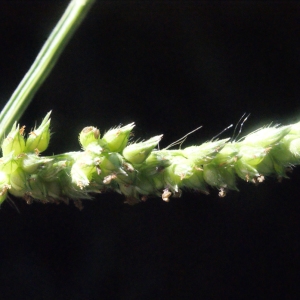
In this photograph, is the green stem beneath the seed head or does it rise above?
above

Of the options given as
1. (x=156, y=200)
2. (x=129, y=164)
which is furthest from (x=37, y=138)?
(x=156, y=200)

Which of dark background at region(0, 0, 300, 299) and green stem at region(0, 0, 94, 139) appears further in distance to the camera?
dark background at region(0, 0, 300, 299)

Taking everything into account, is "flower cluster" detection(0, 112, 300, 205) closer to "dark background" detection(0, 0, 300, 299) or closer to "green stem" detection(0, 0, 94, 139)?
"green stem" detection(0, 0, 94, 139)

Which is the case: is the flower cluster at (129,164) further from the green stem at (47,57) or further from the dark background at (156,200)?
the dark background at (156,200)

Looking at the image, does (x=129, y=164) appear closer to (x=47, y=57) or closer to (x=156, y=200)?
(x=47, y=57)

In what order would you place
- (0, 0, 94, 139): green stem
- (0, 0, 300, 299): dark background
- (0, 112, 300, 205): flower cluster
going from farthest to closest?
(0, 0, 300, 299): dark background → (0, 0, 94, 139): green stem → (0, 112, 300, 205): flower cluster

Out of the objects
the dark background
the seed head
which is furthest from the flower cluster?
the dark background

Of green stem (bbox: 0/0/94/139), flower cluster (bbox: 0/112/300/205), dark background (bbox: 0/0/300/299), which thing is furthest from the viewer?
dark background (bbox: 0/0/300/299)

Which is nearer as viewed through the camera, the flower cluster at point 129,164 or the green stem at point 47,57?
the flower cluster at point 129,164

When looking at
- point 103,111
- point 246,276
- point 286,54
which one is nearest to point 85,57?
point 103,111

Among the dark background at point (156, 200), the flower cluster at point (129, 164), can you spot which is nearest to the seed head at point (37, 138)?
the flower cluster at point (129, 164)
